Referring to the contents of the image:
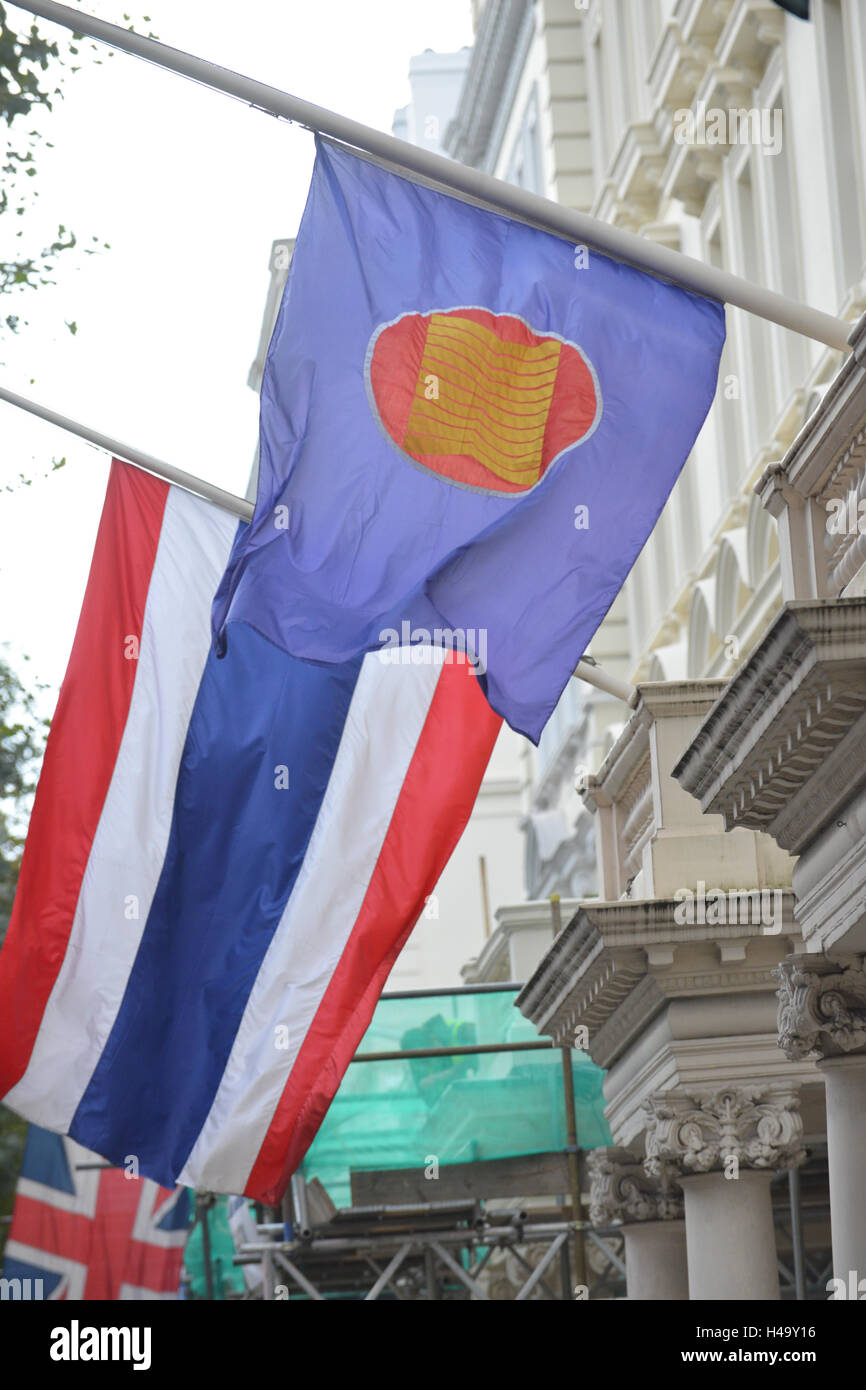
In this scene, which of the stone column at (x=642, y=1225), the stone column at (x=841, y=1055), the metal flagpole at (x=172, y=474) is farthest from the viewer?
the stone column at (x=642, y=1225)

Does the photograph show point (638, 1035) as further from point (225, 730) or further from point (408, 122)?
point (408, 122)

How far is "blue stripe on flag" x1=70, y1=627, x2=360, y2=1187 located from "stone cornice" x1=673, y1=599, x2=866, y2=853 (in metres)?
3.02

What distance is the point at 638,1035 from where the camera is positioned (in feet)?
47.4

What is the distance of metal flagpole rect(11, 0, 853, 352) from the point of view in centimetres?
977

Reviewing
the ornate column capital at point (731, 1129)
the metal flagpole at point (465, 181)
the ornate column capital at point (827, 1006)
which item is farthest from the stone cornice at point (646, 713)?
the metal flagpole at point (465, 181)

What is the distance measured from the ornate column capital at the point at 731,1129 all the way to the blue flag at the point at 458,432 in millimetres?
4324

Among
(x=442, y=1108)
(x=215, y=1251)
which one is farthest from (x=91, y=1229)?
(x=442, y=1108)

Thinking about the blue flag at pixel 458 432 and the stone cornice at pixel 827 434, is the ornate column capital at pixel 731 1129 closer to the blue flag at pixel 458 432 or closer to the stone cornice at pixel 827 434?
the blue flag at pixel 458 432

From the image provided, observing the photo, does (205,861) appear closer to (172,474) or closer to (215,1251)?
(172,474)

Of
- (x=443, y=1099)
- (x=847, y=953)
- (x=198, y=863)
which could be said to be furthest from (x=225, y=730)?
(x=443, y=1099)

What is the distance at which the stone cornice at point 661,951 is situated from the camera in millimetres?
12938

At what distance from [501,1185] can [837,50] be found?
9.73m

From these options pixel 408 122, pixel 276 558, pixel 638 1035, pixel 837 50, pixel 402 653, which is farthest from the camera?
pixel 408 122

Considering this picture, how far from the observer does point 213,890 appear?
13.3 metres
